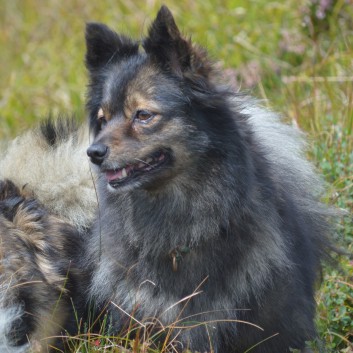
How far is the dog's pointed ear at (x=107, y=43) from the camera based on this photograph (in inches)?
169

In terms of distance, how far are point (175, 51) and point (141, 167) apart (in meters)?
0.61

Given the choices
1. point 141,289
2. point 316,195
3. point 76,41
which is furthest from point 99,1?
point 141,289

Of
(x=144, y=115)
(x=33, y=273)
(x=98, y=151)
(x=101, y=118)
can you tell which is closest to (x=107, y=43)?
(x=101, y=118)

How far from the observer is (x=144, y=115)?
396 cm

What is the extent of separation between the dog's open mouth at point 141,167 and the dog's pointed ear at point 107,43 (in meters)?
0.67

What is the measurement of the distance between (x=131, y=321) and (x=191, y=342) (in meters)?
0.33

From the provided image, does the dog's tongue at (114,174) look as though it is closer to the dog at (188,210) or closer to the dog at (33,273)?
the dog at (188,210)

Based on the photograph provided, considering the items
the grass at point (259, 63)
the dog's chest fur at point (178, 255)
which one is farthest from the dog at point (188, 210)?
the grass at point (259, 63)

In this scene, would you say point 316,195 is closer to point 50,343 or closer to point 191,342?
point 191,342

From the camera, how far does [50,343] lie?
4.59m

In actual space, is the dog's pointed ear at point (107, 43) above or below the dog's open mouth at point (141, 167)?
above

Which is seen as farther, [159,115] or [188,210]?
[188,210]

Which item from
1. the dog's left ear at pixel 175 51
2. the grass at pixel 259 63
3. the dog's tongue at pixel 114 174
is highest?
the dog's left ear at pixel 175 51

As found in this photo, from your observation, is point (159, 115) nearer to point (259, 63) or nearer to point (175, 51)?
point (175, 51)
